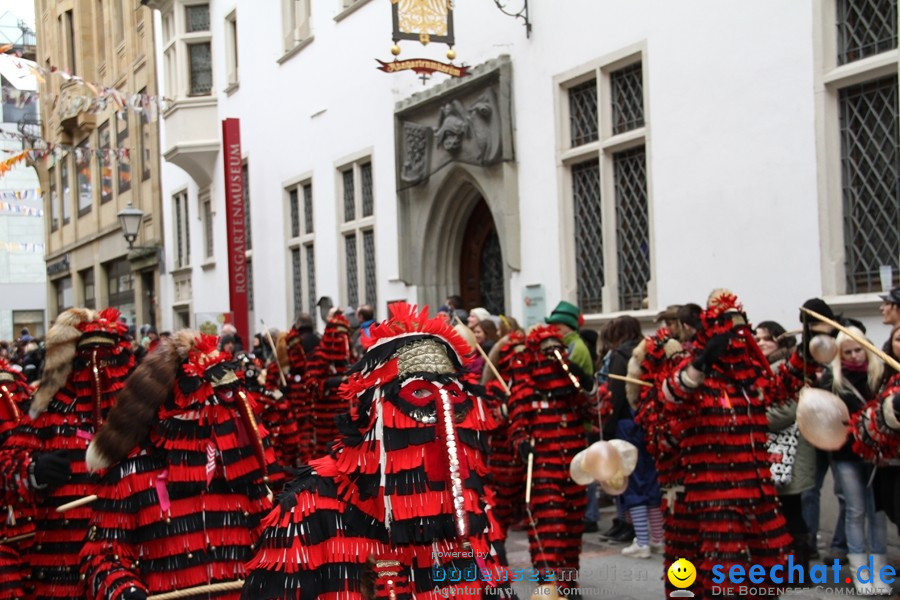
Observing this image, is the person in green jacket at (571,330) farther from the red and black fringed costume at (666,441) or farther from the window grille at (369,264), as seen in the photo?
the window grille at (369,264)

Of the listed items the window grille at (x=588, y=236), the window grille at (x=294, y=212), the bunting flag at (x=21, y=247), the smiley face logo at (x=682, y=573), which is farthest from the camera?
the bunting flag at (x=21, y=247)

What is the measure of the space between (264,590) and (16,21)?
115 ft

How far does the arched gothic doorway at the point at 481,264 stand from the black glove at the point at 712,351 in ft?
28.1

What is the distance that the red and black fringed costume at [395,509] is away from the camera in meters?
2.97

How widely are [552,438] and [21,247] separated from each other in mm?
40780

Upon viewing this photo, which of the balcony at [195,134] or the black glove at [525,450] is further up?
the balcony at [195,134]

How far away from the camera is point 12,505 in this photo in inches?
209


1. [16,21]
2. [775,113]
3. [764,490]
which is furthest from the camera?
[16,21]

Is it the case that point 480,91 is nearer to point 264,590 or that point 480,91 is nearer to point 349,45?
point 349,45

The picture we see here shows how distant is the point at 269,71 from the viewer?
2084 cm

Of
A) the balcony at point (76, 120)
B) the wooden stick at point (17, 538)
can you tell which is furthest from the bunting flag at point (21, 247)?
the wooden stick at point (17, 538)

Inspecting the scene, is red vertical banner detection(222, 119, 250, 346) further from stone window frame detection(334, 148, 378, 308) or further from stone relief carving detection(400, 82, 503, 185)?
stone relief carving detection(400, 82, 503, 185)

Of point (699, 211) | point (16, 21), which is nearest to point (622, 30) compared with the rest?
point (699, 211)

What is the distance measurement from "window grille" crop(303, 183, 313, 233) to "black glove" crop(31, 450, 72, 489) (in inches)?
577
